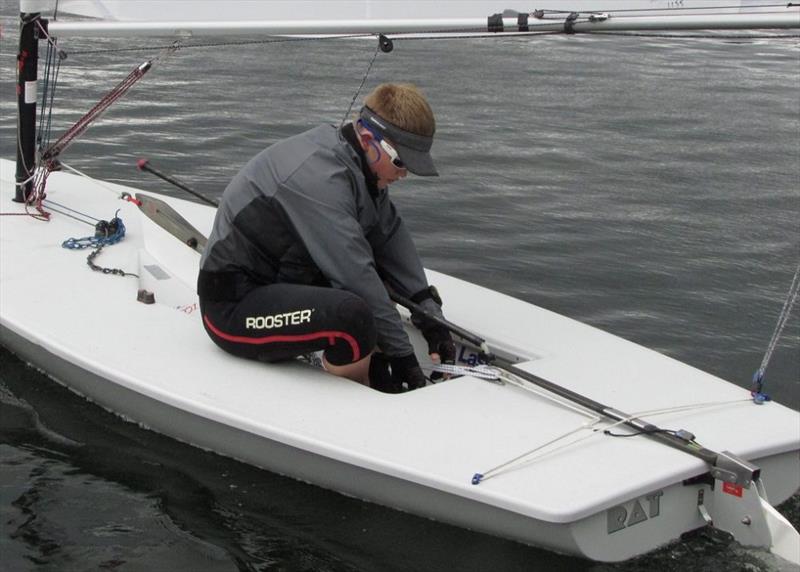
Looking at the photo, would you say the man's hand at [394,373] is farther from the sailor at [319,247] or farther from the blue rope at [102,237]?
the blue rope at [102,237]

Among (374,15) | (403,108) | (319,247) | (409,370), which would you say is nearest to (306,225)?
(319,247)

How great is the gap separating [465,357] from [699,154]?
5054mm

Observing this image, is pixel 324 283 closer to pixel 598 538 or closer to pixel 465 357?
pixel 465 357

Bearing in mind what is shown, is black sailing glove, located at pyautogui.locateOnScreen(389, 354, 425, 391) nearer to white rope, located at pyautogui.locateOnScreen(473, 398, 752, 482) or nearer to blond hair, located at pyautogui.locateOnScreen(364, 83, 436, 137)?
white rope, located at pyautogui.locateOnScreen(473, 398, 752, 482)

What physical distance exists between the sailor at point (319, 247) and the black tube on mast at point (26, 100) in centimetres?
195

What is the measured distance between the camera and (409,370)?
385 centimetres

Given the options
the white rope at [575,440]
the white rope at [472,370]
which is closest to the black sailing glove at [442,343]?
the white rope at [472,370]

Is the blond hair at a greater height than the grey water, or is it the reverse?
the blond hair

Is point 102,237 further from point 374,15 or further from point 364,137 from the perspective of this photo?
point 364,137

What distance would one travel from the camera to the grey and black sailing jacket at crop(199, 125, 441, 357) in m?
3.69

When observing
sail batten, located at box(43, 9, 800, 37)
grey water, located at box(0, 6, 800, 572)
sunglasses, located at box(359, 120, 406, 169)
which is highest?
sail batten, located at box(43, 9, 800, 37)

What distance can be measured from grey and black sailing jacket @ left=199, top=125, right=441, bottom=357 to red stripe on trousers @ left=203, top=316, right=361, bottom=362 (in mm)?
99

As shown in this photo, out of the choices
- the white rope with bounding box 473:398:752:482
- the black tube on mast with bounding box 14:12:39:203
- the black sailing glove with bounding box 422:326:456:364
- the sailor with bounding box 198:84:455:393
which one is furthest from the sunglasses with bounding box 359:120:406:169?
the black tube on mast with bounding box 14:12:39:203

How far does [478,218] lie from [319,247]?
3635mm
